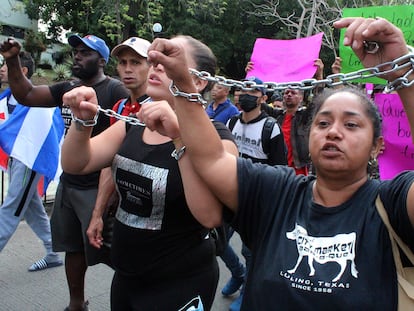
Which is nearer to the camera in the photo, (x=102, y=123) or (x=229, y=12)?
(x=102, y=123)

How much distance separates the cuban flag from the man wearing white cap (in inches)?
58.5

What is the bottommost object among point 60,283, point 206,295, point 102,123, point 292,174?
point 60,283

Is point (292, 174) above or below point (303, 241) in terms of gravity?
above

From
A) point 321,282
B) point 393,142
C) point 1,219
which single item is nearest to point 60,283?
point 1,219

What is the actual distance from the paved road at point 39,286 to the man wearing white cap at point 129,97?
3.74 feet

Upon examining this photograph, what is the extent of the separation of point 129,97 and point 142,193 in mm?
1195

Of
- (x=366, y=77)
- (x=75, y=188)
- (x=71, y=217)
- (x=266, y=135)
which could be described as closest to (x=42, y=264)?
(x=71, y=217)

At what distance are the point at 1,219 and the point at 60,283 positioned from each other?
0.73 m

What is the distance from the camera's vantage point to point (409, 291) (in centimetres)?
125

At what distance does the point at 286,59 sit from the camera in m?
4.20

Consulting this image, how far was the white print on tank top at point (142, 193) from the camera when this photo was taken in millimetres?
1949

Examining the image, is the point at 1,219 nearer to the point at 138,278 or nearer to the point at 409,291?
the point at 138,278

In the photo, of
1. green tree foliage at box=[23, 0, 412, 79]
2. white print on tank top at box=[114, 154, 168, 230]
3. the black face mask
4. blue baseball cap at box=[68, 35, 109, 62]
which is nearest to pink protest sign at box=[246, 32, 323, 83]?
the black face mask

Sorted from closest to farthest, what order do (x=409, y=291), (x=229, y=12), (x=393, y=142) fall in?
(x=409, y=291) < (x=393, y=142) < (x=229, y=12)
